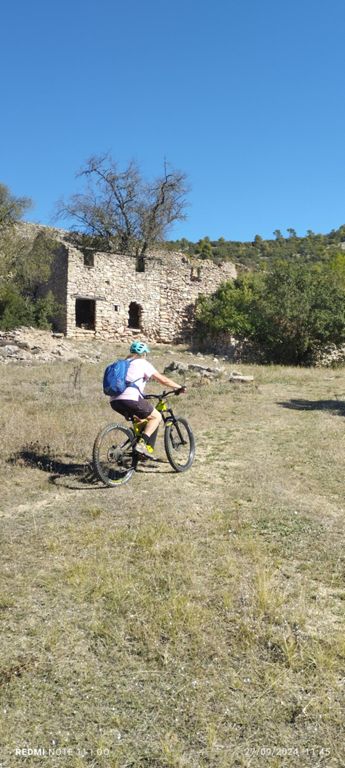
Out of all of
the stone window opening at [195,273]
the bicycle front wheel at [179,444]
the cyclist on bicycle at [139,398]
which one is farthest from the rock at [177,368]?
the stone window opening at [195,273]

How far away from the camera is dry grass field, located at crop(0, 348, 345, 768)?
8.01 feet

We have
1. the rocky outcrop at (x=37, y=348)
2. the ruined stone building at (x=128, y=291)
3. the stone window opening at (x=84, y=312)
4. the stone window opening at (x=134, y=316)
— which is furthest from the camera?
the stone window opening at (x=134, y=316)

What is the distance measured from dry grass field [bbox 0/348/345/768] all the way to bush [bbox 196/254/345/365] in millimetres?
13356

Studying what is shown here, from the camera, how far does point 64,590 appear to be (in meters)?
3.61

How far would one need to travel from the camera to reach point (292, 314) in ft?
64.0

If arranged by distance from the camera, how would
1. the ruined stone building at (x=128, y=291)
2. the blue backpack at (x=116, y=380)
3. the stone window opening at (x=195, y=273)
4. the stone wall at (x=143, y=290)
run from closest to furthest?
the blue backpack at (x=116, y=380), the ruined stone building at (x=128, y=291), the stone wall at (x=143, y=290), the stone window opening at (x=195, y=273)

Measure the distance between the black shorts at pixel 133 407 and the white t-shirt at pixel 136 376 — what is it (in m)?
0.05

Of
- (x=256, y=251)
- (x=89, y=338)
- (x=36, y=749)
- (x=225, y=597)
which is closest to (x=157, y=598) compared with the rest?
(x=225, y=597)

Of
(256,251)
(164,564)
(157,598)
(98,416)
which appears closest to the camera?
(157,598)

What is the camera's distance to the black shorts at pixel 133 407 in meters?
5.86

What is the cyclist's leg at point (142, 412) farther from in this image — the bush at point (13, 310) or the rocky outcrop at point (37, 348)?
the bush at point (13, 310)

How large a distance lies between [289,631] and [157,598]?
0.86m

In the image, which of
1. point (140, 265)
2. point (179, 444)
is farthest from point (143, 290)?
point (179, 444)

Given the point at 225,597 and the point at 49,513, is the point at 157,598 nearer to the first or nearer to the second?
the point at 225,597
